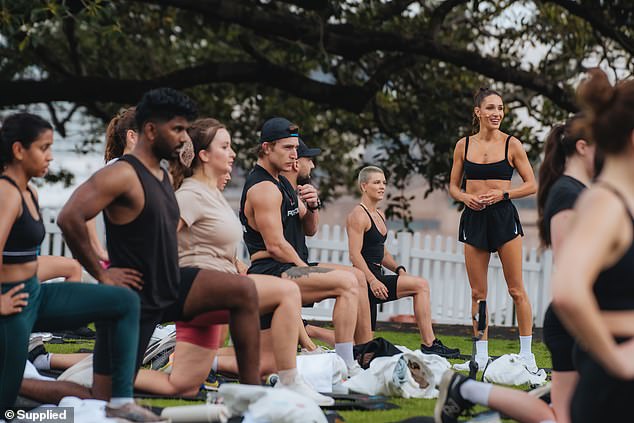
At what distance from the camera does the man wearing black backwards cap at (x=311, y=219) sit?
7777 millimetres

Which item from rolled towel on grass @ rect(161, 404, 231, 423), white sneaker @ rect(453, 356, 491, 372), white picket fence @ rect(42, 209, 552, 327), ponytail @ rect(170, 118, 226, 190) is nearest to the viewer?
rolled towel on grass @ rect(161, 404, 231, 423)

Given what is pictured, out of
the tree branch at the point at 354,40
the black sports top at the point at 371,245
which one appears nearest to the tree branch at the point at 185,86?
the tree branch at the point at 354,40

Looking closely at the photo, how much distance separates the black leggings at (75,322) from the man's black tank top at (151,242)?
0.27m

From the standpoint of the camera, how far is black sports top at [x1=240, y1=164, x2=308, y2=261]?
7166mm

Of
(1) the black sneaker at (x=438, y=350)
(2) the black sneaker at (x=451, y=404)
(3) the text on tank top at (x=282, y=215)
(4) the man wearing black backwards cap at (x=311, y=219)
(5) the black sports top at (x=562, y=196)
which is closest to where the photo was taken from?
(5) the black sports top at (x=562, y=196)

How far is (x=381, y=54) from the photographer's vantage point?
1797 centimetres

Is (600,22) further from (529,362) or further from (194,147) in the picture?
(194,147)

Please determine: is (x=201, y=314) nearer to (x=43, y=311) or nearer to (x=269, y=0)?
(x=43, y=311)

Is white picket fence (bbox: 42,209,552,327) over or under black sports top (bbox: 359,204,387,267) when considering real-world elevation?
under

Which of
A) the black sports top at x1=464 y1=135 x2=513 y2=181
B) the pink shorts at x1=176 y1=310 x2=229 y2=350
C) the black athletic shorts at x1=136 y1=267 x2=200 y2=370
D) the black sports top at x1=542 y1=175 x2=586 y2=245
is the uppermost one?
the black sports top at x1=464 y1=135 x2=513 y2=181

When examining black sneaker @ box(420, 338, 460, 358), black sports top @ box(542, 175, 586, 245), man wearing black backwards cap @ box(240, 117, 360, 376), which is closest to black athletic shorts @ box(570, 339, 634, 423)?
black sports top @ box(542, 175, 586, 245)

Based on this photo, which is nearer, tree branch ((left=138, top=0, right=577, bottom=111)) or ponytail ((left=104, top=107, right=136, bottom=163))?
ponytail ((left=104, top=107, right=136, bottom=163))

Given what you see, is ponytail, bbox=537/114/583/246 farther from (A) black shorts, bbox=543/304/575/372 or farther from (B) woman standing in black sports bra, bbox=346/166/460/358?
(B) woman standing in black sports bra, bbox=346/166/460/358

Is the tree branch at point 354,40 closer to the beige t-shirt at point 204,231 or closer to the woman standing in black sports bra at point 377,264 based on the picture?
the woman standing in black sports bra at point 377,264
